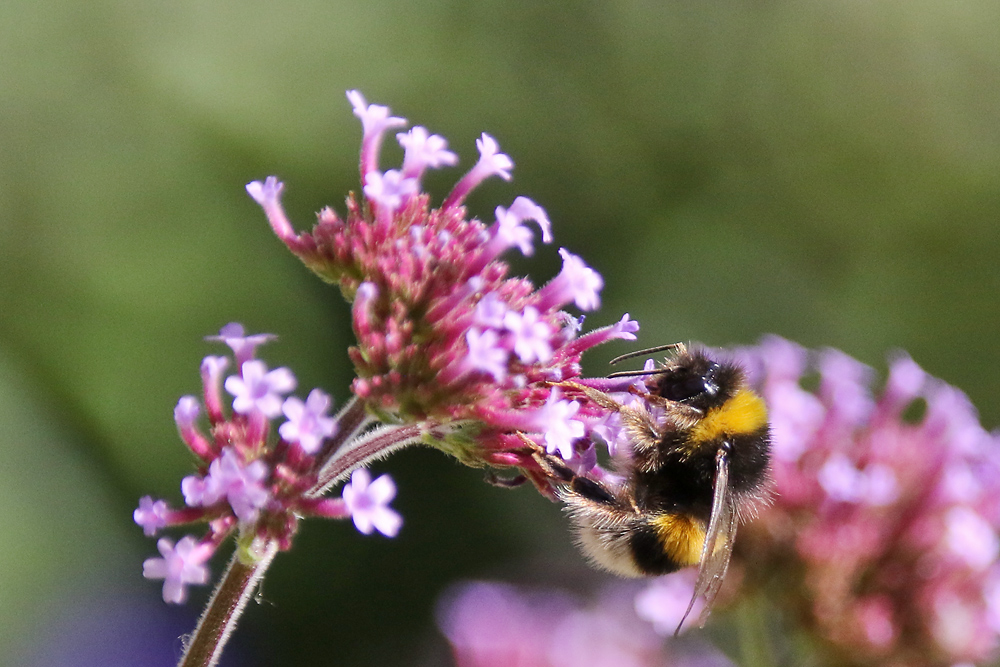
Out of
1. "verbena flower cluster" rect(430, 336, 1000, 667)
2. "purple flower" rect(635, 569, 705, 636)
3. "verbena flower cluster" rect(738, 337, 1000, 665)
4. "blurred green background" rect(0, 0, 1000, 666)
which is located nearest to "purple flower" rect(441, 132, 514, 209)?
"verbena flower cluster" rect(430, 336, 1000, 667)

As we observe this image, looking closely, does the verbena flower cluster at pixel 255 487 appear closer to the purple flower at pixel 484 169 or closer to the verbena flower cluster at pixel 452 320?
the verbena flower cluster at pixel 452 320

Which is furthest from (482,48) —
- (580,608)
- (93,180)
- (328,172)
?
(580,608)

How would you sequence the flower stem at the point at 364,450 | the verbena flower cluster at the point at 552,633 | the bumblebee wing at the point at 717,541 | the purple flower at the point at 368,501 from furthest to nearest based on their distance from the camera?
the verbena flower cluster at the point at 552,633
the bumblebee wing at the point at 717,541
the flower stem at the point at 364,450
the purple flower at the point at 368,501

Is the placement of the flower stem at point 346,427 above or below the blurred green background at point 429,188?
below

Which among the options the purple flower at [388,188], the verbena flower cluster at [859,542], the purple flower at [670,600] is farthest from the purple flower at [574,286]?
the purple flower at [670,600]

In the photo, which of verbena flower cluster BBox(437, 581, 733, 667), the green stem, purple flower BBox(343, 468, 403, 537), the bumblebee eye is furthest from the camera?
verbena flower cluster BBox(437, 581, 733, 667)

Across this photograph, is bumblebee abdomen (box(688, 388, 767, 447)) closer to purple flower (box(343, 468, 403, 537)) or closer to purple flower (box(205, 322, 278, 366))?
purple flower (box(343, 468, 403, 537))
